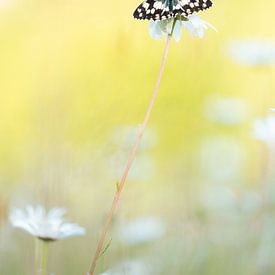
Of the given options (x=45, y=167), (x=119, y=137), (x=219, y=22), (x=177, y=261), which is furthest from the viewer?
(x=219, y=22)

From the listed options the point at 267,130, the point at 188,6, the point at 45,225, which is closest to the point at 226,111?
the point at 267,130

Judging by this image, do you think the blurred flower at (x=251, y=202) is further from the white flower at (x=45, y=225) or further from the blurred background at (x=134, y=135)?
the white flower at (x=45, y=225)

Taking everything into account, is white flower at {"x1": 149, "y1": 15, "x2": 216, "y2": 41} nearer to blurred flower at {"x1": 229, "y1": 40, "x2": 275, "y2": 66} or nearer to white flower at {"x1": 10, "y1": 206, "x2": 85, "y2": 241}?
white flower at {"x1": 10, "y1": 206, "x2": 85, "y2": 241}

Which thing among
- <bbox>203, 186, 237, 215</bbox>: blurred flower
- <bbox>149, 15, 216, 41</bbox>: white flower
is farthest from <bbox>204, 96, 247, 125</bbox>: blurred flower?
<bbox>149, 15, 216, 41</bbox>: white flower

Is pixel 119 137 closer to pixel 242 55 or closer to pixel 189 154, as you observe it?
pixel 189 154

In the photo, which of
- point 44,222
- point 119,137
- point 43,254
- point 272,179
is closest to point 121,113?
point 119,137

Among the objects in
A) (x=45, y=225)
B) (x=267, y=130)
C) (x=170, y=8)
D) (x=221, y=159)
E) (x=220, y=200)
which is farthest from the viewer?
(x=221, y=159)

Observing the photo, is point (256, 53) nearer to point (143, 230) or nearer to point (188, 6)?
point (143, 230)

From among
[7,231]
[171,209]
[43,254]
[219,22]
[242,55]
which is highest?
[219,22]
